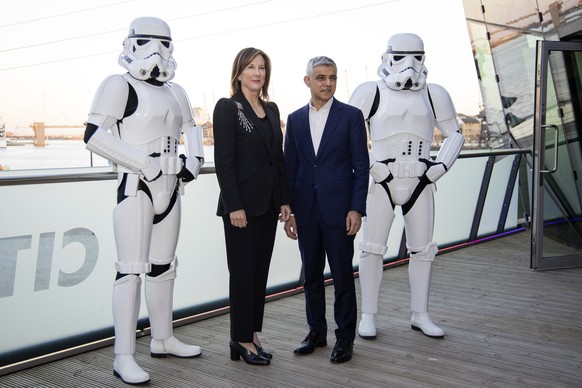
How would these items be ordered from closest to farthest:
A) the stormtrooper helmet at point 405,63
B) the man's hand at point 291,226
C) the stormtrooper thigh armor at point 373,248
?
the man's hand at point 291,226, the stormtrooper helmet at point 405,63, the stormtrooper thigh armor at point 373,248

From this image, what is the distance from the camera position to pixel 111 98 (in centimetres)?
307

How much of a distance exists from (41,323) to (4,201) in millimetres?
683

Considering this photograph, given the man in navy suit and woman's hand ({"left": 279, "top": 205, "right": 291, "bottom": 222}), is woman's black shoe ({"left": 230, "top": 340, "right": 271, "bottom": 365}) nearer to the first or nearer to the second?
the man in navy suit

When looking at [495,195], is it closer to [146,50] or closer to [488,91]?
[488,91]

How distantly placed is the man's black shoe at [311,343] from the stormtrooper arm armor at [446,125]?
42.8 inches

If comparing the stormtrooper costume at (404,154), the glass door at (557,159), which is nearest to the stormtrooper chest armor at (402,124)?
the stormtrooper costume at (404,154)

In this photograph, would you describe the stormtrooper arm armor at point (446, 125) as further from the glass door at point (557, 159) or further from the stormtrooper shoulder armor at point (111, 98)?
the glass door at point (557, 159)

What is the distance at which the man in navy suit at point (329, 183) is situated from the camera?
341 centimetres

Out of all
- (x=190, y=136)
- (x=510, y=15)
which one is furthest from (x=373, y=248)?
(x=510, y=15)

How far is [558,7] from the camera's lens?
667 cm

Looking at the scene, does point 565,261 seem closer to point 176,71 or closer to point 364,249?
point 364,249

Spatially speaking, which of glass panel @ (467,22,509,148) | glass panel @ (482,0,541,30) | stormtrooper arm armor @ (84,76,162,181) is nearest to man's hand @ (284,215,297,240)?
stormtrooper arm armor @ (84,76,162,181)

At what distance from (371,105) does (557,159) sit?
9.75 ft

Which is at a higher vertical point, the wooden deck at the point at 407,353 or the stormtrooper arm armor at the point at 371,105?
the stormtrooper arm armor at the point at 371,105
